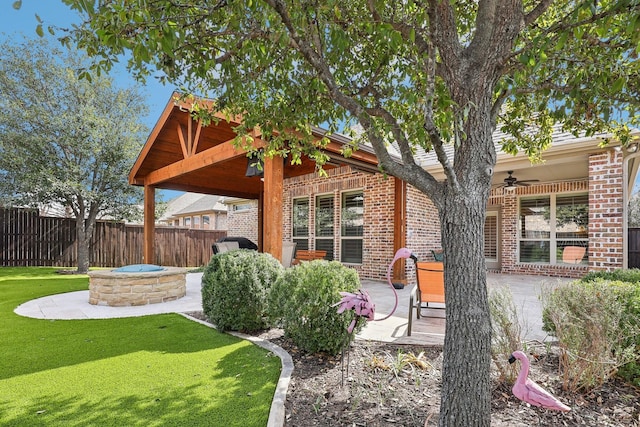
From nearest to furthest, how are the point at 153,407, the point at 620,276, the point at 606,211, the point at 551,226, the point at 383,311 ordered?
the point at 153,407 < the point at 620,276 < the point at 383,311 < the point at 606,211 < the point at 551,226

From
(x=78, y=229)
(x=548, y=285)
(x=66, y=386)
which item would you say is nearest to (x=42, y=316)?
(x=66, y=386)

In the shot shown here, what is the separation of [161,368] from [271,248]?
2275mm

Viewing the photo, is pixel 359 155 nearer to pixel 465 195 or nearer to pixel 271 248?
pixel 271 248

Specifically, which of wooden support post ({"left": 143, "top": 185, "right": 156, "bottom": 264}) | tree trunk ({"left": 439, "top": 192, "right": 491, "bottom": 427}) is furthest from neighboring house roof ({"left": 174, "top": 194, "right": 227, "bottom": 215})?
tree trunk ({"left": 439, "top": 192, "right": 491, "bottom": 427})

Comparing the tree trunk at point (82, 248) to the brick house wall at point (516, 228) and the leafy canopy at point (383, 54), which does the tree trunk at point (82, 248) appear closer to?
the leafy canopy at point (383, 54)

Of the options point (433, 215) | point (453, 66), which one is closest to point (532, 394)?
point (453, 66)

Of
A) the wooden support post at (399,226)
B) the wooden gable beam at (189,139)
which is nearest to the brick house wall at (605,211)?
the wooden support post at (399,226)

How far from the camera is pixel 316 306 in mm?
3199

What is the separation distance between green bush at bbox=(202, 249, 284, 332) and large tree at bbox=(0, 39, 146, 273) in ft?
30.4

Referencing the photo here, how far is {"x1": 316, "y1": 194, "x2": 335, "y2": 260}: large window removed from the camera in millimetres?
10062

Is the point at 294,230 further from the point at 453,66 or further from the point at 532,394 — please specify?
the point at 532,394

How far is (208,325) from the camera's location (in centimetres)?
450

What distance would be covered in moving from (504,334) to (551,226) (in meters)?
8.49

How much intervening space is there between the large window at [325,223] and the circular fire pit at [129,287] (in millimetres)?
4875
